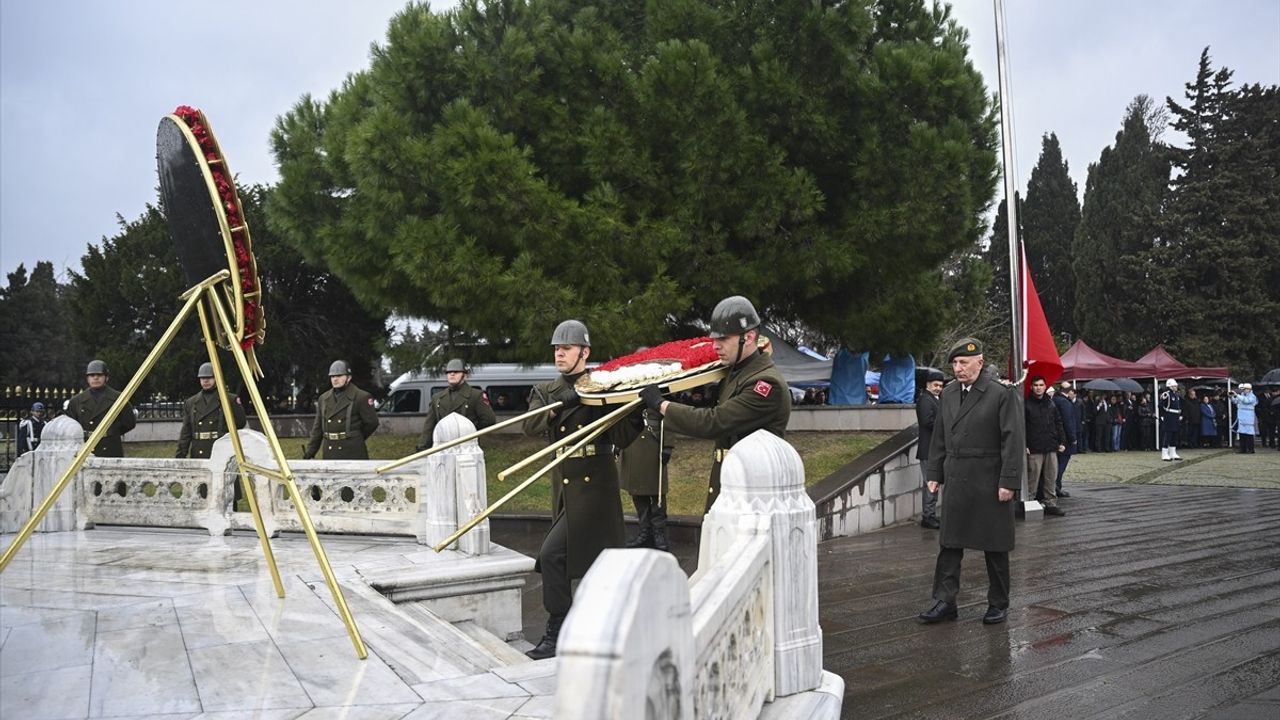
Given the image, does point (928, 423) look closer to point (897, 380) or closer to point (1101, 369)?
point (897, 380)

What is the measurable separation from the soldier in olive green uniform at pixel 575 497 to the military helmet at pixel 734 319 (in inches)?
46.9

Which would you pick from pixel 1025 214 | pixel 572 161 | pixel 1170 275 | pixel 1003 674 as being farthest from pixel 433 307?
pixel 1025 214

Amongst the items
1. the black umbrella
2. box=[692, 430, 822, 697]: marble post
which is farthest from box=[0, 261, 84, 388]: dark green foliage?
box=[692, 430, 822, 697]: marble post

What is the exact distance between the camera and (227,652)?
443cm

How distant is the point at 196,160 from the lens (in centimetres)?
486

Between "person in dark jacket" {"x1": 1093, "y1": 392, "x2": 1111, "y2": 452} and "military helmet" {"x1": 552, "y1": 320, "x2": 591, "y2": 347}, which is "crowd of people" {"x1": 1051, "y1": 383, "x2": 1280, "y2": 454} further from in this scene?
"military helmet" {"x1": 552, "y1": 320, "x2": 591, "y2": 347}

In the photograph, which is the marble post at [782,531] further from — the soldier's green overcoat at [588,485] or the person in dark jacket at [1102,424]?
the person in dark jacket at [1102,424]

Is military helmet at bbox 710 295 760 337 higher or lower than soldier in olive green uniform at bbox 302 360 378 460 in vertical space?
higher

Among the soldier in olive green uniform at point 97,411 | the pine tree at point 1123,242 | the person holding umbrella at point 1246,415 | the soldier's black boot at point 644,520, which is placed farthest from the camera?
the pine tree at point 1123,242

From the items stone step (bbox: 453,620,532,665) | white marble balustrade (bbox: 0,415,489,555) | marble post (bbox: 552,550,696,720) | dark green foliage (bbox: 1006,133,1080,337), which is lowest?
stone step (bbox: 453,620,532,665)

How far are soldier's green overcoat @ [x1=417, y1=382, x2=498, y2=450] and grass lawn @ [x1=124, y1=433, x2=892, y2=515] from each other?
47.1 inches

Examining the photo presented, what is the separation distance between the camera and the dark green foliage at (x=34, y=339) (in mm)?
43312

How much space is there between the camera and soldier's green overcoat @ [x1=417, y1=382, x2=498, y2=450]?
10.2 meters

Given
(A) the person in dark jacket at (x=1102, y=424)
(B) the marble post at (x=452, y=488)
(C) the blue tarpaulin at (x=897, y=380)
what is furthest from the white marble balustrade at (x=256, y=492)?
(A) the person in dark jacket at (x=1102, y=424)
